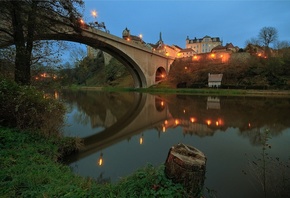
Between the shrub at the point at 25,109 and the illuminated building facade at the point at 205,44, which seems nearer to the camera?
the shrub at the point at 25,109

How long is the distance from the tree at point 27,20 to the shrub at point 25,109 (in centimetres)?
165

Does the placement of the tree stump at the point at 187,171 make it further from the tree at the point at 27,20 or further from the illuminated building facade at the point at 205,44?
the illuminated building facade at the point at 205,44

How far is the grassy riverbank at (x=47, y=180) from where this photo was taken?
330 centimetres

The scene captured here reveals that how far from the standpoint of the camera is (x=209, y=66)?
53.4 metres

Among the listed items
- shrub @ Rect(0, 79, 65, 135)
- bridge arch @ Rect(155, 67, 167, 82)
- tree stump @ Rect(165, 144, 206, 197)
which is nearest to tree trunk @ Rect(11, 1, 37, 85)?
shrub @ Rect(0, 79, 65, 135)

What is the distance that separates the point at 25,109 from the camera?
22.7 ft

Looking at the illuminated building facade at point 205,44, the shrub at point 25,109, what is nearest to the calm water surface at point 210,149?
the shrub at point 25,109

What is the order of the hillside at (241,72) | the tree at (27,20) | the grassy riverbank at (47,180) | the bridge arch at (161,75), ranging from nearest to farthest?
1. the grassy riverbank at (47,180)
2. the tree at (27,20)
3. the hillside at (241,72)
4. the bridge arch at (161,75)

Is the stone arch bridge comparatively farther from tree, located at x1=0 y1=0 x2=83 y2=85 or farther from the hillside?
tree, located at x1=0 y1=0 x2=83 y2=85

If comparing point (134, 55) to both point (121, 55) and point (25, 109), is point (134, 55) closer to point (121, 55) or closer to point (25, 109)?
point (121, 55)

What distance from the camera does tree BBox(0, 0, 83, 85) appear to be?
760 centimetres

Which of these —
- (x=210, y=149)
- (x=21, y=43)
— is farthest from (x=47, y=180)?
(x=21, y=43)

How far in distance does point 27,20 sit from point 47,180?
21.9 feet

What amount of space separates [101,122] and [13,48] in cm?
688
